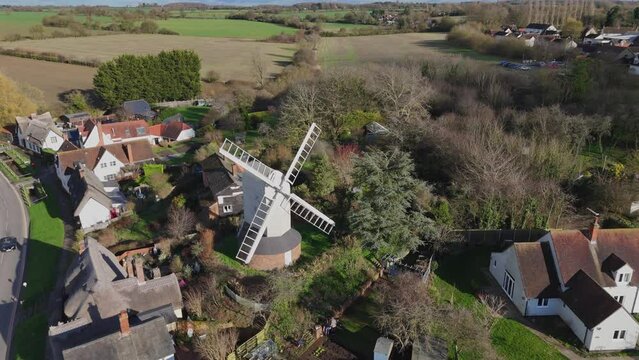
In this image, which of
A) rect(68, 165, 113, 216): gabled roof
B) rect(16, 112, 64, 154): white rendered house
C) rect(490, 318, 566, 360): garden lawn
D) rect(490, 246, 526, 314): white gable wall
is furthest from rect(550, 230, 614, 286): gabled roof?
rect(16, 112, 64, 154): white rendered house

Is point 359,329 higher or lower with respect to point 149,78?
lower

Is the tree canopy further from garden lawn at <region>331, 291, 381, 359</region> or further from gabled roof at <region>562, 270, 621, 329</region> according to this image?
gabled roof at <region>562, 270, 621, 329</region>

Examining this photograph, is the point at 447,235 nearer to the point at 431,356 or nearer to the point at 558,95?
the point at 431,356

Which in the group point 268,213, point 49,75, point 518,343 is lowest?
point 518,343

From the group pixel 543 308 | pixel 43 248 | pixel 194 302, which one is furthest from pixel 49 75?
pixel 543 308

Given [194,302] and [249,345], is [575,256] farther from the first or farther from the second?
[194,302]
